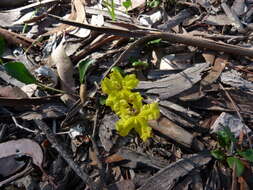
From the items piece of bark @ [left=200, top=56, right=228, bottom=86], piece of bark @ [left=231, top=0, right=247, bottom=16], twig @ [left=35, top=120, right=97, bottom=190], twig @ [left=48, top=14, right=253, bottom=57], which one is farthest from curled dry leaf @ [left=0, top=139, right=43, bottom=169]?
piece of bark @ [left=231, top=0, right=247, bottom=16]

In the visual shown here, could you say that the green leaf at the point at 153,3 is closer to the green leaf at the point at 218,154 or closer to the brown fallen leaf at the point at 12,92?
the brown fallen leaf at the point at 12,92

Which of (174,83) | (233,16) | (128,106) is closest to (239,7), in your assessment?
(233,16)

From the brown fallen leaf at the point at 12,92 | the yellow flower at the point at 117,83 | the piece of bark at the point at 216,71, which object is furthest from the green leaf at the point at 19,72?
the piece of bark at the point at 216,71

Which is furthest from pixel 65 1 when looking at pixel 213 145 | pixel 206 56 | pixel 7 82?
pixel 213 145

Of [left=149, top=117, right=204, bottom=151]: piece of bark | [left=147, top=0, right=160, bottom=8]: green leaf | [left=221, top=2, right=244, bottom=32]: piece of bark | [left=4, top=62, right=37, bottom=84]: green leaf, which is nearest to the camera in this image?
[left=149, top=117, right=204, bottom=151]: piece of bark

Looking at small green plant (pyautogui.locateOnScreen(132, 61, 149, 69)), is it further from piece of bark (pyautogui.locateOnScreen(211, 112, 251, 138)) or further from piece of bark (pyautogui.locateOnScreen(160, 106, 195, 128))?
piece of bark (pyautogui.locateOnScreen(211, 112, 251, 138))

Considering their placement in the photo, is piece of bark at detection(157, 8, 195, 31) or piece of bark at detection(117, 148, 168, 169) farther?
piece of bark at detection(157, 8, 195, 31)

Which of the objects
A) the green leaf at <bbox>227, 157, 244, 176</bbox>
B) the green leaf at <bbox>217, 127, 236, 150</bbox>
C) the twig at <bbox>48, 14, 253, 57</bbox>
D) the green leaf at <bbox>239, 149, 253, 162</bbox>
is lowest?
the green leaf at <bbox>227, 157, 244, 176</bbox>

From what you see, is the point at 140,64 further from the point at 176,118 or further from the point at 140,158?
the point at 140,158
